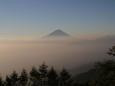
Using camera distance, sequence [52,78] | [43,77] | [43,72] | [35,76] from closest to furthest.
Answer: [43,72], [52,78], [35,76], [43,77]

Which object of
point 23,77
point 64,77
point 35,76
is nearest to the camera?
point 35,76

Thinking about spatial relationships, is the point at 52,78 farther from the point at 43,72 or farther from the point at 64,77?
the point at 64,77

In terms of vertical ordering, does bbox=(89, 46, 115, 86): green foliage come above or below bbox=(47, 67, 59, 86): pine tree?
above

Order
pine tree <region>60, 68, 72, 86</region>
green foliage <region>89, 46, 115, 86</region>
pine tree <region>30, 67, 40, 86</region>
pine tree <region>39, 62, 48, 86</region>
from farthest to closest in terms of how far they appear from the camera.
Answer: pine tree <region>60, 68, 72, 86</region>, pine tree <region>30, 67, 40, 86</region>, pine tree <region>39, 62, 48, 86</region>, green foliage <region>89, 46, 115, 86</region>

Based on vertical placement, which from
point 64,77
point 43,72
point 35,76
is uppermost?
point 43,72

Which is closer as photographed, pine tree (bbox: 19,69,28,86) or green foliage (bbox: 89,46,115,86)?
green foliage (bbox: 89,46,115,86)

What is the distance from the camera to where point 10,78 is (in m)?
92.1

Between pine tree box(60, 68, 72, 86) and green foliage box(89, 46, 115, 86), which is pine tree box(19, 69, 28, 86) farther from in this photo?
green foliage box(89, 46, 115, 86)

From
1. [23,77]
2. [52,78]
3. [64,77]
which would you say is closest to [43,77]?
[52,78]

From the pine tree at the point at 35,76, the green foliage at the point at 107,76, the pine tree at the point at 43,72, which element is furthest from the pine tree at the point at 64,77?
the green foliage at the point at 107,76

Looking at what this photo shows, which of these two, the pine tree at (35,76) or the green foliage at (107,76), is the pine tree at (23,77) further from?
the green foliage at (107,76)

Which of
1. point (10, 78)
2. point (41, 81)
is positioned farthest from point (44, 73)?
point (10, 78)

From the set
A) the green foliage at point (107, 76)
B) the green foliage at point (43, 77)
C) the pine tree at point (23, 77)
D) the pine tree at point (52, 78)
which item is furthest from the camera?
the pine tree at point (23, 77)

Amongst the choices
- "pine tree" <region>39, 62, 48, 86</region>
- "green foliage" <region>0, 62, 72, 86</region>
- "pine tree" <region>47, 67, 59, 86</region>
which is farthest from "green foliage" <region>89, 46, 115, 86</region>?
"pine tree" <region>47, 67, 59, 86</region>
